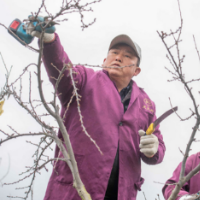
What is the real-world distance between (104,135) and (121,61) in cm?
96

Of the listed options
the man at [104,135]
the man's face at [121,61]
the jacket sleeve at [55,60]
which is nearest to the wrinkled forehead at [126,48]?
the man's face at [121,61]

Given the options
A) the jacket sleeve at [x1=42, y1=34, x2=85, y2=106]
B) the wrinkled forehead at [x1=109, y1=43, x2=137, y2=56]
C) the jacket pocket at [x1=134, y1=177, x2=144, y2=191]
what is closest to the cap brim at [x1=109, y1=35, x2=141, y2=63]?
the wrinkled forehead at [x1=109, y1=43, x2=137, y2=56]

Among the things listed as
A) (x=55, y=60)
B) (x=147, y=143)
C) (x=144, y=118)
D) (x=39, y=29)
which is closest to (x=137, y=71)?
(x=144, y=118)

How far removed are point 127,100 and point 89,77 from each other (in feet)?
1.68

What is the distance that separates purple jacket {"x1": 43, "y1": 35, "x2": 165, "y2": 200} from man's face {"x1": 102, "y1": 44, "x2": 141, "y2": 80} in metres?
0.13

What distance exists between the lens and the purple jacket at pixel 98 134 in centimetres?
174

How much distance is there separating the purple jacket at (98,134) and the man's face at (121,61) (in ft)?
0.42

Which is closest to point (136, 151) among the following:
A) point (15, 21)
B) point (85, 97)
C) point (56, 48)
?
point (85, 97)

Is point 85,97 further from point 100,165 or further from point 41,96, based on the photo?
point 41,96

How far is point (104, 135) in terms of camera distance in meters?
1.92

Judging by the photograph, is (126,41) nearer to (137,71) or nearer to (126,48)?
(126,48)

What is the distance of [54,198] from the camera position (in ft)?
5.59

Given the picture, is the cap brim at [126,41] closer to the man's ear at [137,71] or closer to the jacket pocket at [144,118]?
the man's ear at [137,71]

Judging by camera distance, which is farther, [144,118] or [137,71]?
[137,71]
